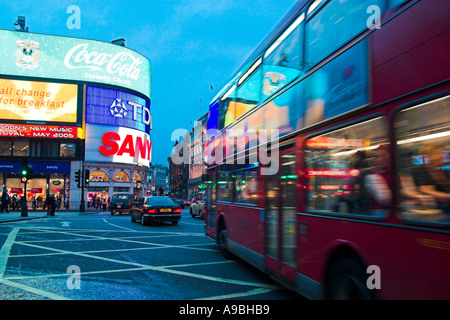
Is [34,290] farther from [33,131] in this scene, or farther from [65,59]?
[65,59]

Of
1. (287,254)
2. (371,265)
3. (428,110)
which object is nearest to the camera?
(428,110)

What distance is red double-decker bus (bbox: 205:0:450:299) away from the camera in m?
2.91

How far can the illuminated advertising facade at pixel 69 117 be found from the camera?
47.7 meters

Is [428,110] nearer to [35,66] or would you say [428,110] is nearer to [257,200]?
[257,200]

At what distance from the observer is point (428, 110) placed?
9.74 ft

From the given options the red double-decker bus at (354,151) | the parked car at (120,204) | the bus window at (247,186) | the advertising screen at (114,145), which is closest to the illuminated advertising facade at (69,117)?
the advertising screen at (114,145)

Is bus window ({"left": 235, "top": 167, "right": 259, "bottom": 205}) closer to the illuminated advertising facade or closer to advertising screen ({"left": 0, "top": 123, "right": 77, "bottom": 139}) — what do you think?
the illuminated advertising facade

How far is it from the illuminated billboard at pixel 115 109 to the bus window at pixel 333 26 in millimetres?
52301

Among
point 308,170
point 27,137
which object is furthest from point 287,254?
point 27,137

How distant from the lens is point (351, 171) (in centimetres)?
396

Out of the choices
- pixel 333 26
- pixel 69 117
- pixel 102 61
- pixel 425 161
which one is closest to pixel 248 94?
pixel 333 26

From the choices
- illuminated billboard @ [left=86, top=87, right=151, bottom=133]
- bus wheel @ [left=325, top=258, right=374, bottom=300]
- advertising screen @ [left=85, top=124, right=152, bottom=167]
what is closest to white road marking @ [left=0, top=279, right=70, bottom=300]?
bus wheel @ [left=325, top=258, right=374, bottom=300]
